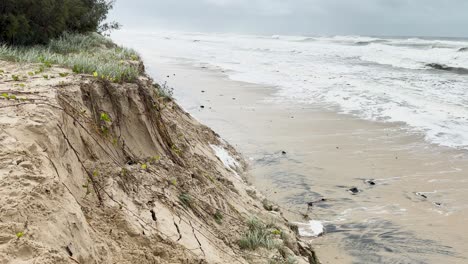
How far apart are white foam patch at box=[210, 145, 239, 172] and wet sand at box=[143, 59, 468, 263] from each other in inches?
17.4

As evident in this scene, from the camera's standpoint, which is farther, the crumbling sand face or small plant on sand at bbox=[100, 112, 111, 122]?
small plant on sand at bbox=[100, 112, 111, 122]

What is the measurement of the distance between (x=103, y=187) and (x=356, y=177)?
5362 mm

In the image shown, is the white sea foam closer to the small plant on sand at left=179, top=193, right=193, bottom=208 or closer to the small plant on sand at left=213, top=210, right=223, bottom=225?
the small plant on sand at left=213, top=210, right=223, bottom=225

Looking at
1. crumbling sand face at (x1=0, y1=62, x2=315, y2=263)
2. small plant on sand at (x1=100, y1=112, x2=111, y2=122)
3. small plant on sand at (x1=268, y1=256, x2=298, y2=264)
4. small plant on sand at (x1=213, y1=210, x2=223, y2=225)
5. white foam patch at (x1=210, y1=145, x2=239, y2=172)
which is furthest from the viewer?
white foam patch at (x1=210, y1=145, x2=239, y2=172)

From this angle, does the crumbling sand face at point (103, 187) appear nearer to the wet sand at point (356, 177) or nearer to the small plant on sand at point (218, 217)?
the small plant on sand at point (218, 217)

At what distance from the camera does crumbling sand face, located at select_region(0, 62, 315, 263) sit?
2.54 m

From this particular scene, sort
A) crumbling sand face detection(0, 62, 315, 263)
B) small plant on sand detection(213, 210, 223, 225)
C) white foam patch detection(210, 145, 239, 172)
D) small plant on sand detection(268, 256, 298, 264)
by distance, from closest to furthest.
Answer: crumbling sand face detection(0, 62, 315, 263), small plant on sand detection(268, 256, 298, 264), small plant on sand detection(213, 210, 223, 225), white foam patch detection(210, 145, 239, 172)

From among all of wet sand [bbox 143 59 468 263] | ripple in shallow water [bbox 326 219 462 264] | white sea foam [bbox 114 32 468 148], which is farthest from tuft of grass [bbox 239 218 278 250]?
white sea foam [bbox 114 32 468 148]

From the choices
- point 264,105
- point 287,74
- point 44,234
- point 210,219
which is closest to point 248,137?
point 264,105

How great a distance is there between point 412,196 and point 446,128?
4.84m

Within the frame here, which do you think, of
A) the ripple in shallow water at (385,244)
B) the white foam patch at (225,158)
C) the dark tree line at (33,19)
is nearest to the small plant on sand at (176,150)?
the white foam patch at (225,158)

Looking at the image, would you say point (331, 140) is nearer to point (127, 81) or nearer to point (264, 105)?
point (264, 105)

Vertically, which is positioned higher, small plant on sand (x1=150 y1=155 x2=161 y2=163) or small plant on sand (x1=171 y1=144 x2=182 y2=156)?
small plant on sand (x1=150 y1=155 x2=161 y2=163)

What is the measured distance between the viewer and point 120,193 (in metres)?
3.64
